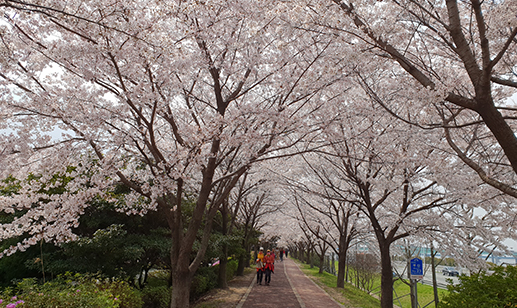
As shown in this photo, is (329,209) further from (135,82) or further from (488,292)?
(135,82)

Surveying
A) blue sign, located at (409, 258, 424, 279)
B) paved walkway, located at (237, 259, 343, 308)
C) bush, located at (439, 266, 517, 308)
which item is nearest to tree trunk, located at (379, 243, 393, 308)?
blue sign, located at (409, 258, 424, 279)

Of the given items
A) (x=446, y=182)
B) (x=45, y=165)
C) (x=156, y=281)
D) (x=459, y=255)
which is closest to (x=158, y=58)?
(x=45, y=165)

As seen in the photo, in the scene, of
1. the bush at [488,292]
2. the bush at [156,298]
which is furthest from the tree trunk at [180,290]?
the bush at [488,292]

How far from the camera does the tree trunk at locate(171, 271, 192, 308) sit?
19.0ft

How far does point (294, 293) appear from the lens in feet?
39.4

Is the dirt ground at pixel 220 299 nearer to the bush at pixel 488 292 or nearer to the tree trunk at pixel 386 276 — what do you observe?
the tree trunk at pixel 386 276

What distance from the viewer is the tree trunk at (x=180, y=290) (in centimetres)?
578

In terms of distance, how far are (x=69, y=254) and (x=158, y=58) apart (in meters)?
5.85

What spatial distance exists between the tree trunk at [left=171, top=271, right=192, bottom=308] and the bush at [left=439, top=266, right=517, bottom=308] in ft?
14.7

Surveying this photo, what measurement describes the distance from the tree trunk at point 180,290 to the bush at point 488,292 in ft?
14.7

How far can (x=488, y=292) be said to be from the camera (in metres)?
3.97

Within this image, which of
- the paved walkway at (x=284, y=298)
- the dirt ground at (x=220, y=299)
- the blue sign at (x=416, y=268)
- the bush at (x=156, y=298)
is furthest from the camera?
the paved walkway at (x=284, y=298)

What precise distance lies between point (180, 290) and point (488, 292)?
5.07m

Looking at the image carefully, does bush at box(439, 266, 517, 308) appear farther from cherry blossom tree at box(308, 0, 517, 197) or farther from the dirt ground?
the dirt ground
